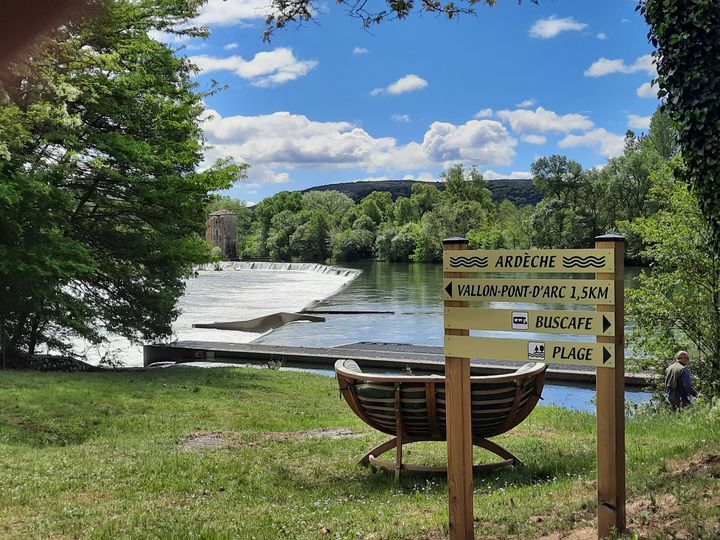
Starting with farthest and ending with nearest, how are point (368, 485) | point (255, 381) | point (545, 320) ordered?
1. point (255, 381)
2. point (368, 485)
3. point (545, 320)

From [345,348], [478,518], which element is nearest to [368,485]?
[478,518]

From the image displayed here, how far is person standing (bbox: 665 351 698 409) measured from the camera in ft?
37.3

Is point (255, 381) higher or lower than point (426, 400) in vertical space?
lower

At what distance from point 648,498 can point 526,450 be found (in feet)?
9.26

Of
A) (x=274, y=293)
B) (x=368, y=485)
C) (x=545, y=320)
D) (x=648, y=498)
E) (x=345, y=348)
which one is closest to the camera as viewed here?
(x=545, y=320)

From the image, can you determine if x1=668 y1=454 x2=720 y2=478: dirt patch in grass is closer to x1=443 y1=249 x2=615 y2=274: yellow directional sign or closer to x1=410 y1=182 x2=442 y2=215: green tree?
x1=443 y1=249 x2=615 y2=274: yellow directional sign

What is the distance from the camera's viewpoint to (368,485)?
5.90 meters

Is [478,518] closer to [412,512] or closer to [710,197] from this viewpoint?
[412,512]

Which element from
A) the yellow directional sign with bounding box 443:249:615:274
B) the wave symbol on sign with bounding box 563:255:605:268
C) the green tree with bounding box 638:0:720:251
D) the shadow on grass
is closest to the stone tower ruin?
the shadow on grass

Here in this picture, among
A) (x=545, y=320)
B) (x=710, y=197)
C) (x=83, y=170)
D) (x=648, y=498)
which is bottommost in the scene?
(x=648, y=498)

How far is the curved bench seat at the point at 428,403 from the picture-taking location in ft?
19.6

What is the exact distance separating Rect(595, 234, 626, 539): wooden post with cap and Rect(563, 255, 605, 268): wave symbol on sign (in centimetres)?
7

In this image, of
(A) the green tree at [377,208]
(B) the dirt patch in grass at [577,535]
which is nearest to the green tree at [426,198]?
(A) the green tree at [377,208]

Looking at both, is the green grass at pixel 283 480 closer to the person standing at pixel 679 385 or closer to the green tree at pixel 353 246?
the person standing at pixel 679 385
